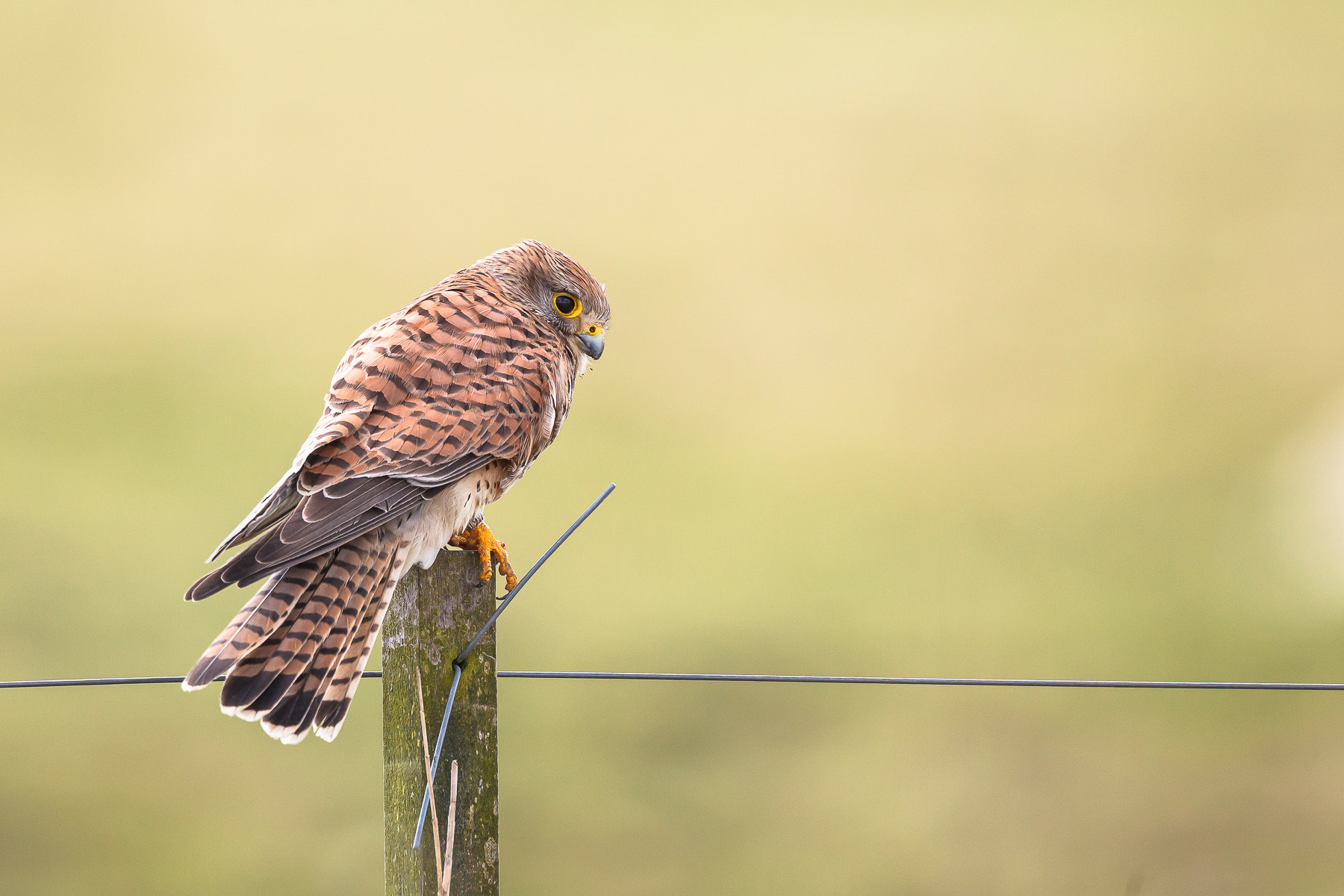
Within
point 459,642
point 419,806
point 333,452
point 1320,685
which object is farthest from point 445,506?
point 1320,685

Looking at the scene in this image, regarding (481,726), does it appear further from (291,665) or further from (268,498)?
(268,498)

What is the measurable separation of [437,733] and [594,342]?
46.2 inches

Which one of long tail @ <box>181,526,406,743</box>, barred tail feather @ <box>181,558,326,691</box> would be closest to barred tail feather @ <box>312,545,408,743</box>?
long tail @ <box>181,526,406,743</box>

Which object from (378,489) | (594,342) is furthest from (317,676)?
(594,342)

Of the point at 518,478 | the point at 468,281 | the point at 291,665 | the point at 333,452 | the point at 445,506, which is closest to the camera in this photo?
the point at 291,665

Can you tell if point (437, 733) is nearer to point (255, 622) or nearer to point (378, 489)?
point (255, 622)

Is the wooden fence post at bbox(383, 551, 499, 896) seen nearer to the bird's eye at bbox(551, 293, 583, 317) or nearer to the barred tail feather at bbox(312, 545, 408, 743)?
the barred tail feather at bbox(312, 545, 408, 743)

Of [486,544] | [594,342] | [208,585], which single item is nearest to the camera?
[208,585]

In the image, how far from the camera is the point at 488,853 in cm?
172

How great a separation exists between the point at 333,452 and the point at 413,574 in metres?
0.29

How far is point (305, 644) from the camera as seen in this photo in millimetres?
1702

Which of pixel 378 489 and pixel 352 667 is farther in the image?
pixel 378 489

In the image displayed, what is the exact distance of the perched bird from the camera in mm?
1675

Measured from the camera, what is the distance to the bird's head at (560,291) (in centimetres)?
267
